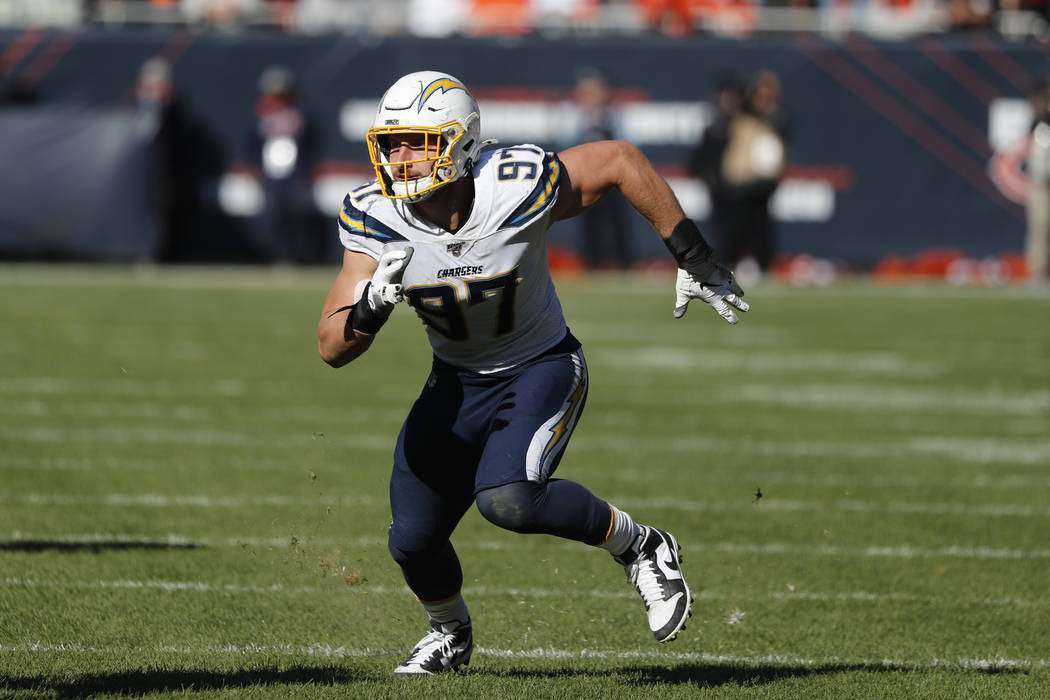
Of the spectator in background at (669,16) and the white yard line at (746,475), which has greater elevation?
the spectator in background at (669,16)

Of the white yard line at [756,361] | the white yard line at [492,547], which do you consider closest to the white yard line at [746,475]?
the white yard line at [492,547]

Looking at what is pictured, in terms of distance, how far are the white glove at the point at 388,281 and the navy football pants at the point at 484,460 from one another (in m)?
0.54

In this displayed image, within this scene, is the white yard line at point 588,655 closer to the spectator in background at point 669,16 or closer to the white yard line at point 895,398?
the white yard line at point 895,398

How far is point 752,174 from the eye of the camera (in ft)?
51.4

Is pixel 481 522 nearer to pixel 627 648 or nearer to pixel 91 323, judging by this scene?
pixel 627 648

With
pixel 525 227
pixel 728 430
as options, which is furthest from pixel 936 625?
pixel 728 430

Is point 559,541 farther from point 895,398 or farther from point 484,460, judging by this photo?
point 895,398

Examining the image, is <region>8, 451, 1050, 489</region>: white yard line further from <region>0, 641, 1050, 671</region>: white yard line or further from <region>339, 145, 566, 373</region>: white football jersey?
<region>339, 145, 566, 373</region>: white football jersey

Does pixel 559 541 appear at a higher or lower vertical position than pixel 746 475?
higher

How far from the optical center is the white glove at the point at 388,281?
3.89m

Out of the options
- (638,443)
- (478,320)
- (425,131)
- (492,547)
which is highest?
(425,131)

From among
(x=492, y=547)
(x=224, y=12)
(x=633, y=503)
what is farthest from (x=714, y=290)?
(x=224, y=12)

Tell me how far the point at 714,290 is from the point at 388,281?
1.07 meters

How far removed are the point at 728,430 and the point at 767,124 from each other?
7555 millimetres
